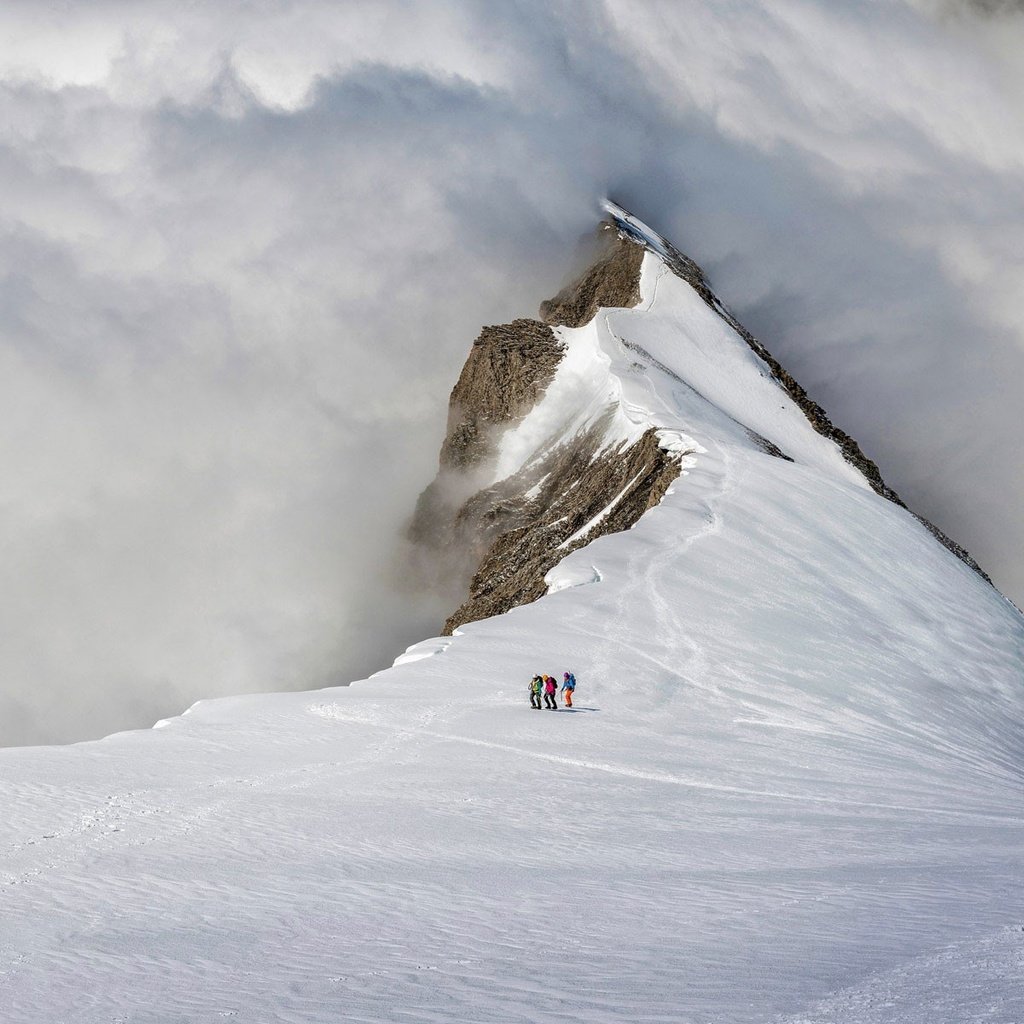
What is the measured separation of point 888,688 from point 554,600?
10.2 m

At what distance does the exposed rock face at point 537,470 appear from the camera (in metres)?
52.7

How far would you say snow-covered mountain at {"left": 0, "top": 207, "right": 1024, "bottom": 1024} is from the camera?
8914mm

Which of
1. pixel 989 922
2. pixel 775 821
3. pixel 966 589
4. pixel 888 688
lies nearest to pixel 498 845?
pixel 775 821

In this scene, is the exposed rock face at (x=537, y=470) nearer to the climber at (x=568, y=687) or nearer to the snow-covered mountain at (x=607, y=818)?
the snow-covered mountain at (x=607, y=818)

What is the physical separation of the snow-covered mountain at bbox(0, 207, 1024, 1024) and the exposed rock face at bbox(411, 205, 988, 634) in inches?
241

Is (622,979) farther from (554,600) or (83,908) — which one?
(554,600)

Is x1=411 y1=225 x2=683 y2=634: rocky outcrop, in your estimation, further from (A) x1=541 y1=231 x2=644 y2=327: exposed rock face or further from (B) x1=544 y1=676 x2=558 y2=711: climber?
(B) x1=544 y1=676 x2=558 y2=711: climber

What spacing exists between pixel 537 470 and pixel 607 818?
54440mm

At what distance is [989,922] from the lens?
34.9ft

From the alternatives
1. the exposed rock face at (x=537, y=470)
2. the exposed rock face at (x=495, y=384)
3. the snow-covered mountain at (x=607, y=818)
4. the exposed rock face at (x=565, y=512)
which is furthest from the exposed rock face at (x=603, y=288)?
the snow-covered mountain at (x=607, y=818)

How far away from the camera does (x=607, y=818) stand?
16.5 m

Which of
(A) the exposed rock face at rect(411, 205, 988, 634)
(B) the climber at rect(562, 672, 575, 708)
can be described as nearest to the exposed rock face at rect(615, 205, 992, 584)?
(A) the exposed rock face at rect(411, 205, 988, 634)

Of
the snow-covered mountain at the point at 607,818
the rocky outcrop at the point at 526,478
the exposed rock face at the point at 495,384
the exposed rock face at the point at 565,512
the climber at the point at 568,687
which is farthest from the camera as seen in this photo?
the exposed rock face at the point at 495,384

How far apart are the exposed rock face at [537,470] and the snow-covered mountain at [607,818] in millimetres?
6129
